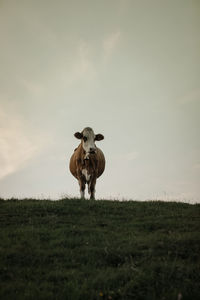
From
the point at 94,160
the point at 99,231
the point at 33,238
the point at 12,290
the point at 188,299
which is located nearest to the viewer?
the point at 188,299

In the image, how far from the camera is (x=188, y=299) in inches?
194

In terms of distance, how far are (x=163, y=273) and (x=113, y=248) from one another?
1905mm

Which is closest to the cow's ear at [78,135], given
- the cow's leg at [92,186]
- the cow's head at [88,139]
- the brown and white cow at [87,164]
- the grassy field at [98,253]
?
the cow's head at [88,139]

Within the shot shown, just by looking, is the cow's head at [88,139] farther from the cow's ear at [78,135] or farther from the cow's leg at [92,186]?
the cow's leg at [92,186]

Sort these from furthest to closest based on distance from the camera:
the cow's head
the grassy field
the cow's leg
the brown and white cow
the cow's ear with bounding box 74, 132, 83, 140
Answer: the cow's ear with bounding box 74, 132, 83, 140
the cow's leg
the brown and white cow
the cow's head
the grassy field

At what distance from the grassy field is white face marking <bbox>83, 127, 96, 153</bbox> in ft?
17.3

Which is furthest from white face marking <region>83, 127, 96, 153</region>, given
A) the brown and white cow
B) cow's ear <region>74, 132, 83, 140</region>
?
cow's ear <region>74, 132, 83, 140</region>

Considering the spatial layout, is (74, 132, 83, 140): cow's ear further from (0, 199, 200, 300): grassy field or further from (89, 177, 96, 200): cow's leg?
(0, 199, 200, 300): grassy field

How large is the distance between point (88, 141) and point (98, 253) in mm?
10681

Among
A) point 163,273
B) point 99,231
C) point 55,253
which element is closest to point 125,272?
point 163,273

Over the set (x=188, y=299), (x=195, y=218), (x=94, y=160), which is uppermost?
(x=94, y=160)

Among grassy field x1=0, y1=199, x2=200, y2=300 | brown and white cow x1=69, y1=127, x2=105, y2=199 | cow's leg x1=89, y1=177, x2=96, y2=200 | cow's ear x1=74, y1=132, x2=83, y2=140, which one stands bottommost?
grassy field x1=0, y1=199, x2=200, y2=300

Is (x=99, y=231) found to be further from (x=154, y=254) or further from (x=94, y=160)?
(x=94, y=160)

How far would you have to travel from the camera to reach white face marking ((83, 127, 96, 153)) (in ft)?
56.6
